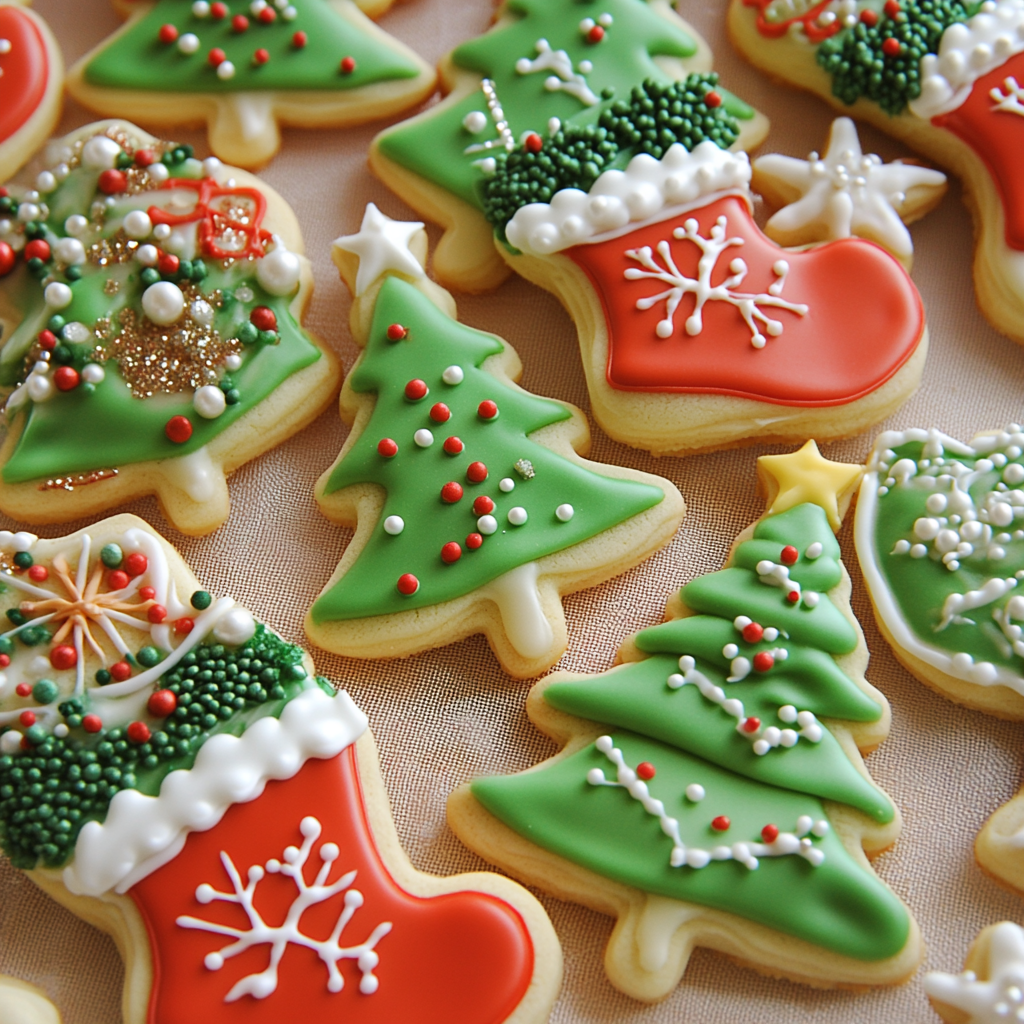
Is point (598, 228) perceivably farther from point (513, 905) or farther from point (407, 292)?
point (513, 905)

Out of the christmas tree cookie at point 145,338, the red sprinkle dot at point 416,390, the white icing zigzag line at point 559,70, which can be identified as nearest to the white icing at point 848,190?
the white icing zigzag line at point 559,70

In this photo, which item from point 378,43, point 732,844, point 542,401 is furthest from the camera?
point 378,43

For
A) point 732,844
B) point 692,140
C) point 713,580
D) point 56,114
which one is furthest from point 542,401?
point 56,114

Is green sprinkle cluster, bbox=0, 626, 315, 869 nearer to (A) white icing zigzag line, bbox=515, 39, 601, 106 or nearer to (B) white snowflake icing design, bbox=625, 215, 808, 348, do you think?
(B) white snowflake icing design, bbox=625, 215, 808, 348

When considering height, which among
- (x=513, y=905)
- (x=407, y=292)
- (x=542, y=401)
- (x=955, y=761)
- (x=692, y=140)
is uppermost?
(x=692, y=140)

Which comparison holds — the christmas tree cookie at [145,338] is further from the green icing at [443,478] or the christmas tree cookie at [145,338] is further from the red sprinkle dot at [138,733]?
the red sprinkle dot at [138,733]

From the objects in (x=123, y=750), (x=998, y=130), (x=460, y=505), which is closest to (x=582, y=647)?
(x=460, y=505)
